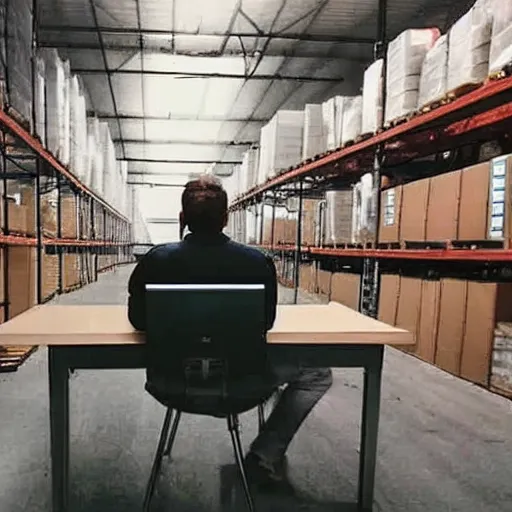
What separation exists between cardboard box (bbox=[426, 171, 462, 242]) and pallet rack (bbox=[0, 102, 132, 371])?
10.8ft

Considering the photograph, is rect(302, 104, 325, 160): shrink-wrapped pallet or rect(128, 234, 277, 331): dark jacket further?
rect(302, 104, 325, 160): shrink-wrapped pallet

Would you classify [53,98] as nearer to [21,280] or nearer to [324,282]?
[21,280]

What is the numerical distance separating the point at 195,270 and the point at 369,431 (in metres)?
0.85

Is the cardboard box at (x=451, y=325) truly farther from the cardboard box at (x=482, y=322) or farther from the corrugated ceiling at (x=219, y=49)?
the corrugated ceiling at (x=219, y=49)

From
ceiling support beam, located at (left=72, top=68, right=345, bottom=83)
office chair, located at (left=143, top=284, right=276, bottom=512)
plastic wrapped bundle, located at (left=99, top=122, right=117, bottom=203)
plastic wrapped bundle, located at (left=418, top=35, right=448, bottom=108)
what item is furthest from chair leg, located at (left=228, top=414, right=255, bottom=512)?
plastic wrapped bundle, located at (left=99, top=122, right=117, bottom=203)

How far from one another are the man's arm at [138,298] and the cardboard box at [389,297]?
3.64 metres

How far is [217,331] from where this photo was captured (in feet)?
5.19

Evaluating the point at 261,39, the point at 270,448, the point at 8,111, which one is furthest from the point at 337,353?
the point at 261,39

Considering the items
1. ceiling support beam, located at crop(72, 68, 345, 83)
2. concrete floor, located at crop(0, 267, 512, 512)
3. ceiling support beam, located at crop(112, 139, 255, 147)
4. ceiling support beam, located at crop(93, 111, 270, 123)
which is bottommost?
concrete floor, located at crop(0, 267, 512, 512)

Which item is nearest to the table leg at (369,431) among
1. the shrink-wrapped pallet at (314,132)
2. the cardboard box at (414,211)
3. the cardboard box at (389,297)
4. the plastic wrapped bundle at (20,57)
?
the cardboard box at (414,211)

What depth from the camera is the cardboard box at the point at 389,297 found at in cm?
500

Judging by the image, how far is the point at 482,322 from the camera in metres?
3.57

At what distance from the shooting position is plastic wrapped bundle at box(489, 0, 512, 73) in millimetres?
3107

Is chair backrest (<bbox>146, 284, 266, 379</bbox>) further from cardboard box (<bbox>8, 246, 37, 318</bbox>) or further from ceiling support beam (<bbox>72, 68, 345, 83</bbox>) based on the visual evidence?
ceiling support beam (<bbox>72, 68, 345, 83</bbox>)
